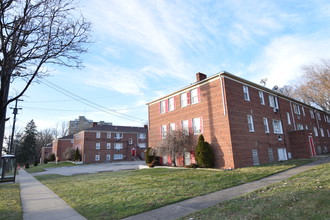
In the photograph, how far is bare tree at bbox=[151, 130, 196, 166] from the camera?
18.1 metres

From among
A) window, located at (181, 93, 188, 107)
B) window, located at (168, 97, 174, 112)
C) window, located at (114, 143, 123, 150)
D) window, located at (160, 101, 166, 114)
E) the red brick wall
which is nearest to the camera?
the red brick wall

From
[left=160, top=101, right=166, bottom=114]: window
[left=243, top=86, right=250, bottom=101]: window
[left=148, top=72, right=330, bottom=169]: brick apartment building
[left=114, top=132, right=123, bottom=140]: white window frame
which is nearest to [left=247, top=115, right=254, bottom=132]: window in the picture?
[left=148, top=72, right=330, bottom=169]: brick apartment building

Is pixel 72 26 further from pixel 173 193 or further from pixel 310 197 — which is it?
pixel 310 197

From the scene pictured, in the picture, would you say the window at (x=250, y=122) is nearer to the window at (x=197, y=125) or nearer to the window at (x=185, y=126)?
the window at (x=197, y=125)

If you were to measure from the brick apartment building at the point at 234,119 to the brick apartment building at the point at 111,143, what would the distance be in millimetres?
24116

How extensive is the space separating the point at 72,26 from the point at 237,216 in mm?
8167

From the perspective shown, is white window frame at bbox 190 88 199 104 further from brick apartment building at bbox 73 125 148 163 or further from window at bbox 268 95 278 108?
brick apartment building at bbox 73 125 148 163

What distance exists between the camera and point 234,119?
1638 centimetres

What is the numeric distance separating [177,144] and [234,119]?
5492 millimetres

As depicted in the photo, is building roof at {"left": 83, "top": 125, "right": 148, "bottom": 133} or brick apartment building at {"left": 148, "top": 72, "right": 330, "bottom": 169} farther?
building roof at {"left": 83, "top": 125, "right": 148, "bottom": 133}

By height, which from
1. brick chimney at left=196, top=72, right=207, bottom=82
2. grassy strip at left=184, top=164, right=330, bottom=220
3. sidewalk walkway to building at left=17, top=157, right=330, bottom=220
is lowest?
sidewalk walkway to building at left=17, top=157, right=330, bottom=220

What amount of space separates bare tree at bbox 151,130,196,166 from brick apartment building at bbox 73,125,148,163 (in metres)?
29.5

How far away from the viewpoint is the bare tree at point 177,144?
18.1 meters

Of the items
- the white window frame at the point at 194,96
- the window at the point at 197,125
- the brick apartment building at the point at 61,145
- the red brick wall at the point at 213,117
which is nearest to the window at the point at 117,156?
the brick apartment building at the point at 61,145
